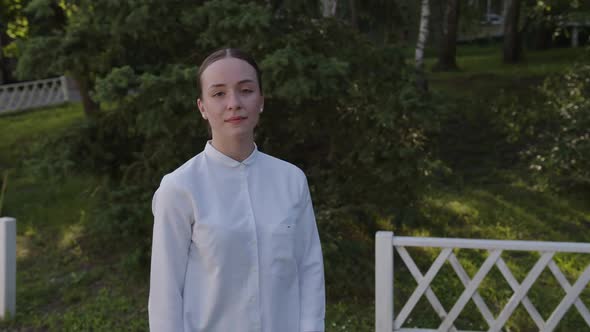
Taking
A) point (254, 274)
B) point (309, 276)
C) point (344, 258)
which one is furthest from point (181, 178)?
point (344, 258)

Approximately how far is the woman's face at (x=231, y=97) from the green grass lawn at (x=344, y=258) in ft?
12.3

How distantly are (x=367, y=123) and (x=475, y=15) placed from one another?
54.3 feet

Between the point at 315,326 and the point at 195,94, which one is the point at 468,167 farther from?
the point at 315,326

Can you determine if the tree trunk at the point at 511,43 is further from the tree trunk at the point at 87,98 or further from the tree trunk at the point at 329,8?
the tree trunk at the point at 87,98

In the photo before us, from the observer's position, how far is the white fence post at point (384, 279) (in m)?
4.71

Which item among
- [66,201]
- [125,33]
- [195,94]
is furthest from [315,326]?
[66,201]

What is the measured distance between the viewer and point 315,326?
2.38 metres

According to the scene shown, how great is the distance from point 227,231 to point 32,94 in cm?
1858

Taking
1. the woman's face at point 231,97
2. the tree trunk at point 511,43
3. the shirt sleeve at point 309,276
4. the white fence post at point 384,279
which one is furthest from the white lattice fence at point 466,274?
the tree trunk at point 511,43

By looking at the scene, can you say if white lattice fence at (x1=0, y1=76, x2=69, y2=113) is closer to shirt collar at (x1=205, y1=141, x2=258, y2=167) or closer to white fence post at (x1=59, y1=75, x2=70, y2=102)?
white fence post at (x1=59, y1=75, x2=70, y2=102)

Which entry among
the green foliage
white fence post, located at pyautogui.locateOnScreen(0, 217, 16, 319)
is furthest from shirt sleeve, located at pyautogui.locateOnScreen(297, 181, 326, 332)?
the green foliage

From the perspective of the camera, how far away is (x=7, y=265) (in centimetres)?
595

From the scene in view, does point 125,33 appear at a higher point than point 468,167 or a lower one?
higher

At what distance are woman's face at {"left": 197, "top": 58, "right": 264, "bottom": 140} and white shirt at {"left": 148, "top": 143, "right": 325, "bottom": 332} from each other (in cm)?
10
